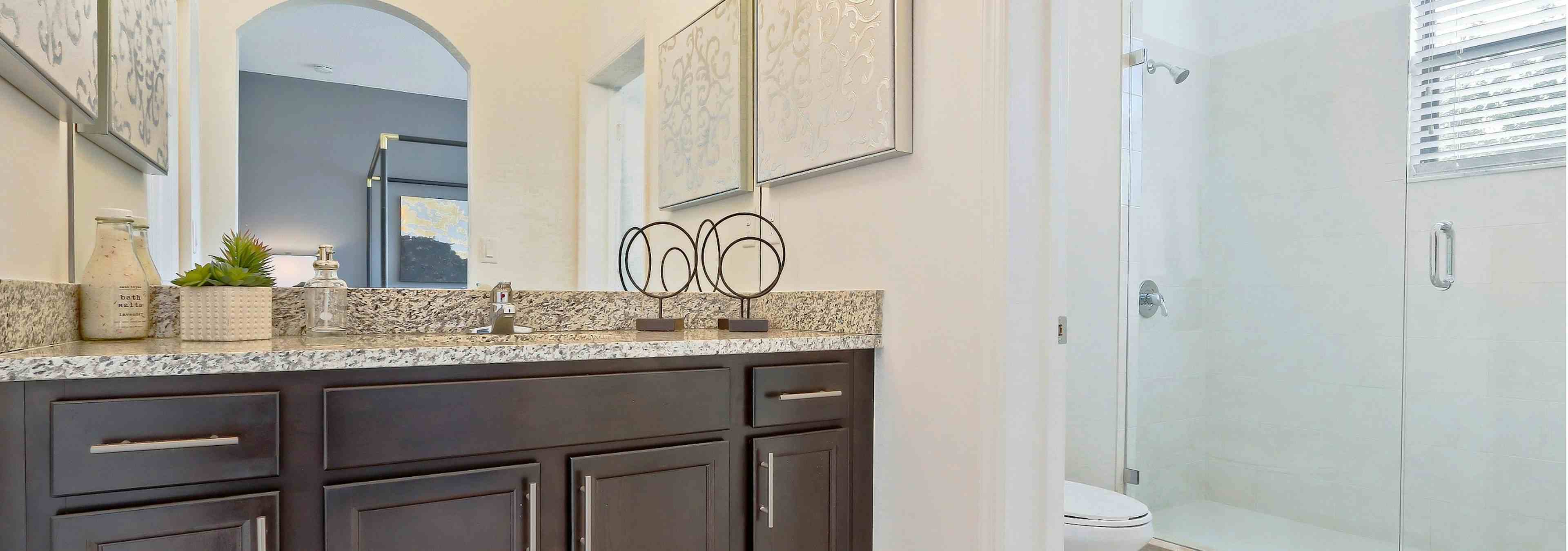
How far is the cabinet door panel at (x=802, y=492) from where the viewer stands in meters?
1.41

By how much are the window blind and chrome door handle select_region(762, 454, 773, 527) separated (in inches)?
90.7

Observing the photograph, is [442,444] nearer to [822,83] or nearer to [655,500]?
[655,500]

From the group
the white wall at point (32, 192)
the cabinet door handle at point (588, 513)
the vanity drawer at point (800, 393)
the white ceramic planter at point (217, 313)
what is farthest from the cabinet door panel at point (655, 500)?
the white wall at point (32, 192)

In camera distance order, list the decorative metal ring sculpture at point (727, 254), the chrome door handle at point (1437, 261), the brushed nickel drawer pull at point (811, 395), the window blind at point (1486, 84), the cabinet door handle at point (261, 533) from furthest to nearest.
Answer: the chrome door handle at point (1437, 261) < the window blind at point (1486, 84) < the decorative metal ring sculpture at point (727, 254) < the brushed nickel drawer pull at point (811, 395) < the cabinet door handle at point (261, 533)

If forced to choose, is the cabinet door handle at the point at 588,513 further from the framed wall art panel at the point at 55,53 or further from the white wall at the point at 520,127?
the framed wall art panel at the point at 55,53

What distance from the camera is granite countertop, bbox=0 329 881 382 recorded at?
0.93 meters

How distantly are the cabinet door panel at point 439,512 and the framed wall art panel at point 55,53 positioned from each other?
661 millimetres

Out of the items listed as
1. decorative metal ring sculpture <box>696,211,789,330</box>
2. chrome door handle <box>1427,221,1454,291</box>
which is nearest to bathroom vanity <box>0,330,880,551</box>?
decorative metal ring sculpture <box>696,211,789,330</box>

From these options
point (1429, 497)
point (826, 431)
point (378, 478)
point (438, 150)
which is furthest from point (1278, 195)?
point (378, 478)

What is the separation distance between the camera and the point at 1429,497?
2.34 m

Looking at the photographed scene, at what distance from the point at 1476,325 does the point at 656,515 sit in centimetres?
248

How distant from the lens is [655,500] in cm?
131

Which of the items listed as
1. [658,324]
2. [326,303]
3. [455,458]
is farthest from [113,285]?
[658,324]

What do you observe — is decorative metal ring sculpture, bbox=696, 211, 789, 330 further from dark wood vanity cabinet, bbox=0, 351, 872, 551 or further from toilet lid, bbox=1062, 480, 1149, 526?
toilet lid, bbox=1062, 480, 1149, 526
